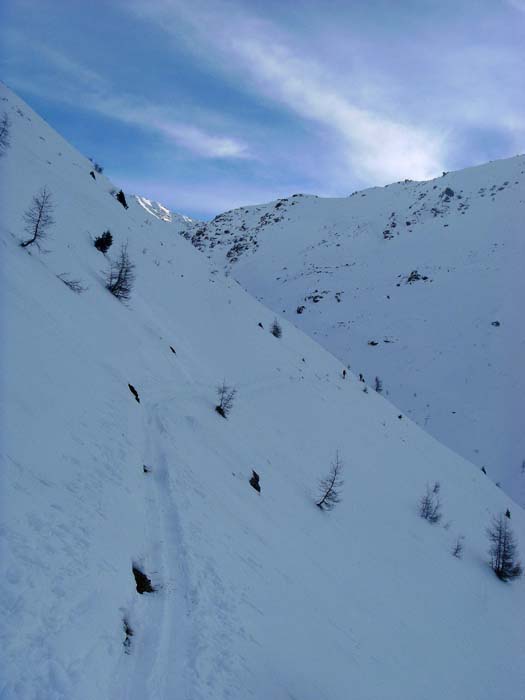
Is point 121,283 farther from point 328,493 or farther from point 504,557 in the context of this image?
point 504,557

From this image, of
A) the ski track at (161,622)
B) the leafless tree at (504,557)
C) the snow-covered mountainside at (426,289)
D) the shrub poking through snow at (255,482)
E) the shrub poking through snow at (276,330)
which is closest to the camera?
the ski track at (161,622)

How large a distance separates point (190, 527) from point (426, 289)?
5689 centimetres

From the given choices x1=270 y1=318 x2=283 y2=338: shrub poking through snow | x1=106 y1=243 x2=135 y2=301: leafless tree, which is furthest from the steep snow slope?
x1=106 y1=243 x2=135 y2=301: leafless tree

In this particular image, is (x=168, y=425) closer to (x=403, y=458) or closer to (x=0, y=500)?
(x=0, y=500)

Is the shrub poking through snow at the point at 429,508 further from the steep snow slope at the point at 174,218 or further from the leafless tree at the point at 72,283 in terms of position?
the steep snow slope at the point at 174,218

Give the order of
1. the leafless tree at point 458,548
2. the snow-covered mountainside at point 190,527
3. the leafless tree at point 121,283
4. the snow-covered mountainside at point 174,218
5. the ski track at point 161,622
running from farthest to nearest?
the snow-covered mountainside at point 174,218
the leafless tree at point 458,548
the leafless tree at point 121,283
the snow-covered mountainside at point 190,527
the ski track at point 161,622

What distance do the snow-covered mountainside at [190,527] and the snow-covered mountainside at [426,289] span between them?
16421 mm

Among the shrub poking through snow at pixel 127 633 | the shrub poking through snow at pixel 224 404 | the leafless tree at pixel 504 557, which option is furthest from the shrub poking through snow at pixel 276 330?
the shrub poking through snow at pixel 127 633

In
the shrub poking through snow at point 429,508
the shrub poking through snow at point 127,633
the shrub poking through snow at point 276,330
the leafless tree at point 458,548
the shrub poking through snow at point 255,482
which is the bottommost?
the shrub poking through snow at point 127,633

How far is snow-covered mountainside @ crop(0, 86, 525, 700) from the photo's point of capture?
5.23 m

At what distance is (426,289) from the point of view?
57.8 metres

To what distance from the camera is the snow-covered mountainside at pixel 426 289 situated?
1540 inches

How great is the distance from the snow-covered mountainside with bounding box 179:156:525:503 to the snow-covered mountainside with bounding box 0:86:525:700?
53.9 ft

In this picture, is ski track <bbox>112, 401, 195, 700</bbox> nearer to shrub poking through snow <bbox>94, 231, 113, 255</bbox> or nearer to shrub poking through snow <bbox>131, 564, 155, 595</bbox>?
shrub poking through snow <bbox>131, 564, 155, 595</bbox>
